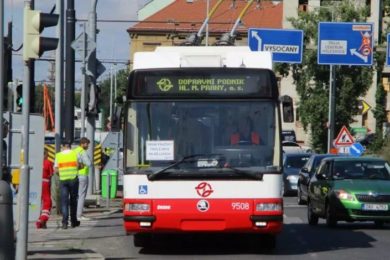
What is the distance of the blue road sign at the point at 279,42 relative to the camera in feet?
128

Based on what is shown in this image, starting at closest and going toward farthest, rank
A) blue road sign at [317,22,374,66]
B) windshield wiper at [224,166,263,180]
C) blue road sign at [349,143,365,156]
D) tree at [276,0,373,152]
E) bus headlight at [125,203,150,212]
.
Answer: windshield wiper at [224,166,263,180] → bus headlight at [125,203,150,212] → blue road sign at [317,22,374,66] → blue road sign at [349,143,365,156] → tree at [276,0,373,152]

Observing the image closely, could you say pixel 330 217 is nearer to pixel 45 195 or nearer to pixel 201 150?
pixel 45 195

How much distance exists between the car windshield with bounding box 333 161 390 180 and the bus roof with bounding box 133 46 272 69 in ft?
22.1

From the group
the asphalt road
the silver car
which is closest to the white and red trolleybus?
the asphalt road

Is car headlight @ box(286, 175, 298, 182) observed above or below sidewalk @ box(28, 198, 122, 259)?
below

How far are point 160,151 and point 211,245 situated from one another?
3071mm

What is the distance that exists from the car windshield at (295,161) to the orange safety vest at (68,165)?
18.8 metres

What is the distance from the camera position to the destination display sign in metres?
17.0

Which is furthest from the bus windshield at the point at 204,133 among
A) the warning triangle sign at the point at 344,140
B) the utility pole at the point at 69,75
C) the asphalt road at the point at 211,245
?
the warning triangle sign at the point at 344,140

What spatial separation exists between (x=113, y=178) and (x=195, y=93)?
15.2 metres

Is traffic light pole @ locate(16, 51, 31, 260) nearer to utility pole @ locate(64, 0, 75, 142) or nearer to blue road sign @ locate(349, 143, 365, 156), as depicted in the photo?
utility pole @ locate(64, 0, 75, 142)

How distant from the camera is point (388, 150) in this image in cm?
4772

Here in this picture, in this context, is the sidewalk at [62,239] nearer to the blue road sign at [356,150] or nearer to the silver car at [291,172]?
the silver car at [291,172]

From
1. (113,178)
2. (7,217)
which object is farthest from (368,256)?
(113,178)
